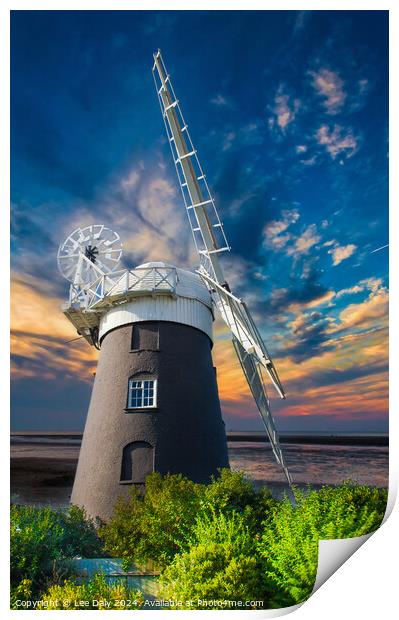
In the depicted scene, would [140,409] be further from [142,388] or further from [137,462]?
[137,462]

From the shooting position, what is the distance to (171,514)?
11.0 meters

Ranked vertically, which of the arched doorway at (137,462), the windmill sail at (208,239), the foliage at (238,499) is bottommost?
the foliage at (238,499)

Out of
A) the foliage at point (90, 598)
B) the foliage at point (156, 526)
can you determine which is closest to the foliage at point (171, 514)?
the foliage at point (156, 526)

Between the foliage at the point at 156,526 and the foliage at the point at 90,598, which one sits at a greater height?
the foliage at the point at 156,526

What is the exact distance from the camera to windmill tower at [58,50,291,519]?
15.0 m

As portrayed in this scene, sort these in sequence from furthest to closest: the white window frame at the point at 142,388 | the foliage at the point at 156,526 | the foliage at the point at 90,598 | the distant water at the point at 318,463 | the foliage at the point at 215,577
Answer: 1. the white window frame at the point at 142,388
2. the distant water at the point at 318,463
3. the foliage at the point at 156,526
4. the foliage at the point at 90,598
5. the foliage at the point at 215,577

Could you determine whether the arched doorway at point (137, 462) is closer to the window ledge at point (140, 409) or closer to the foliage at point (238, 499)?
the window ledge at point (140, 409)

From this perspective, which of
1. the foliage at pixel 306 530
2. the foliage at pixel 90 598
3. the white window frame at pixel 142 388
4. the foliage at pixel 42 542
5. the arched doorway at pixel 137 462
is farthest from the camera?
the white window frame at pixel 142 388

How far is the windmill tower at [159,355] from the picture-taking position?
49.3ft

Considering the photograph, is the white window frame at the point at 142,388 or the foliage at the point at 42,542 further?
the white window frame at the point at 142,388

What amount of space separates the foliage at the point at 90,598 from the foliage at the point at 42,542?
99cm

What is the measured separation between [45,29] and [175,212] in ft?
20.0

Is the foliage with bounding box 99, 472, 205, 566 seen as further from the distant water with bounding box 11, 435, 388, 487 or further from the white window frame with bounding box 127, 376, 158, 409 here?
the white window frame with bounding box 127, 376, 158, 409
